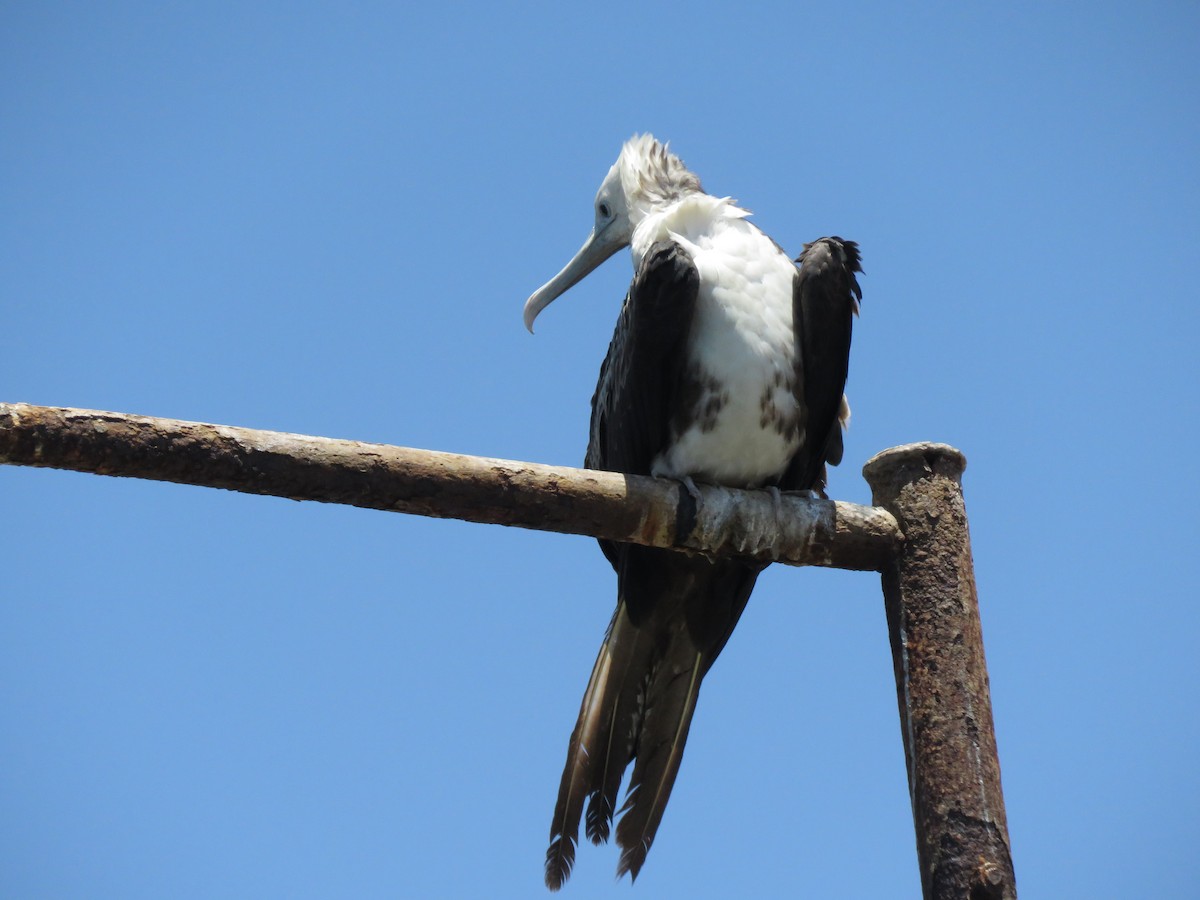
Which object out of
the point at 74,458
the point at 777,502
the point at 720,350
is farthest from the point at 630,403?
the point at 74,458

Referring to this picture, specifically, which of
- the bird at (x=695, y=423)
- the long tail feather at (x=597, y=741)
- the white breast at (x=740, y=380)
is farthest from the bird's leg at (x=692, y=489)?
the long tail feather at (x=597, y=741)

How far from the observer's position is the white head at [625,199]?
654cm

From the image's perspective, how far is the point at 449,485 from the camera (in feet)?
14.4

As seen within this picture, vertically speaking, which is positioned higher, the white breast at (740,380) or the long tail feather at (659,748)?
the white breast at (740,380)

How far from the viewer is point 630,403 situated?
5676 millimetres

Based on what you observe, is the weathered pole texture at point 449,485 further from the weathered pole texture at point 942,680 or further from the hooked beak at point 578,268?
the hooked beak at point 578,268

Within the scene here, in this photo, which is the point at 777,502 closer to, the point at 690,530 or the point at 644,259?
the point at 690,530

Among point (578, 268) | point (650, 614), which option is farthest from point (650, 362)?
point (578, 268)

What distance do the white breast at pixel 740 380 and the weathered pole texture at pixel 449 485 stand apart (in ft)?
1.02

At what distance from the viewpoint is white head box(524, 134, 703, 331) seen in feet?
21.4

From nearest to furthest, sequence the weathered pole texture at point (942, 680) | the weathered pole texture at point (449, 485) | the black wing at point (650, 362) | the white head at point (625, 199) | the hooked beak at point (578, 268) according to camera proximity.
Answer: the weathered pole texture at point (449, 485) < the weathered pole texture at point (942, 680) < the black wing at point (650, 362) < the white head at point (625, 199) < the hooked beak at point (578, 268)

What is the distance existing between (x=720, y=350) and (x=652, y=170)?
4.64 ft

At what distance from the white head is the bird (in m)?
0.60

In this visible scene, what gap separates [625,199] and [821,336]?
159 centimetres
